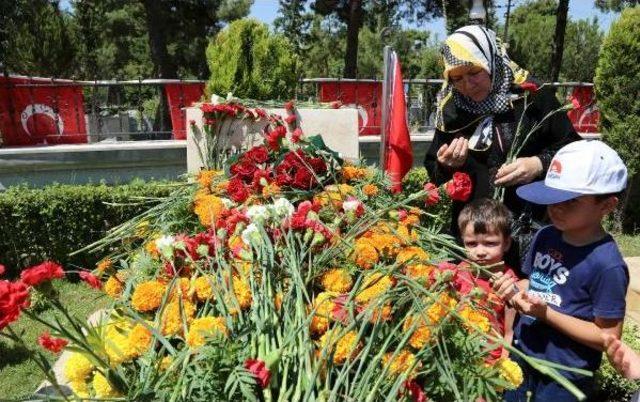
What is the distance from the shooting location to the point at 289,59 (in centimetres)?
534

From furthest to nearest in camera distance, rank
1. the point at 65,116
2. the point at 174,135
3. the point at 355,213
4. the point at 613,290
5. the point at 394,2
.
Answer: the point at 394,2, the point at 174,135, the point at 65,116, the point at 355,213, the point at 613,290

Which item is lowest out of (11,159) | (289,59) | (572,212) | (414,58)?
(11,159)

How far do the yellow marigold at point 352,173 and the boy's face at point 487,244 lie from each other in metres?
0.68

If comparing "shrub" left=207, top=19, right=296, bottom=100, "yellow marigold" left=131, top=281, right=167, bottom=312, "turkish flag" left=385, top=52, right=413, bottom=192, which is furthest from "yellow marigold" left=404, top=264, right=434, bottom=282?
"shrub" left=207, top=19, right=296, bottom=100

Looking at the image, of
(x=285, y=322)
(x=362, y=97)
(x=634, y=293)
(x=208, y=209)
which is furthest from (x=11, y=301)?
(x=362, y=97)

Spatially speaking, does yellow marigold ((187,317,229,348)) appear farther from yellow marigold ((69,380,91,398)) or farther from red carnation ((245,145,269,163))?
red carnation ((245,145,269,163))

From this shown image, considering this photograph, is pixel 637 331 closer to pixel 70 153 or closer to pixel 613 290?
pixel 613 290

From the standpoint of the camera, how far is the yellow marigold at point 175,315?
1169 millimetres

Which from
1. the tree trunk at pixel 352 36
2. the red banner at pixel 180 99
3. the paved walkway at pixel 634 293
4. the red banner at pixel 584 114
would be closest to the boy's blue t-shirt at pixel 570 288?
the paved walkway at pixel 634 293

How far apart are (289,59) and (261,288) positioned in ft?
14.5

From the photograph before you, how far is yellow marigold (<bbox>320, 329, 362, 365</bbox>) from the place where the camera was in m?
1.05

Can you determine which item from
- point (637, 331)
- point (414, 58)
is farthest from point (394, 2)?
point (414, 58)

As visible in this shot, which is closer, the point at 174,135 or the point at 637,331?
the point at 637,331

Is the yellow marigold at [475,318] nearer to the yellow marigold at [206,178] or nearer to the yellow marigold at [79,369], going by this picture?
the yellow marigold at [79,369]
